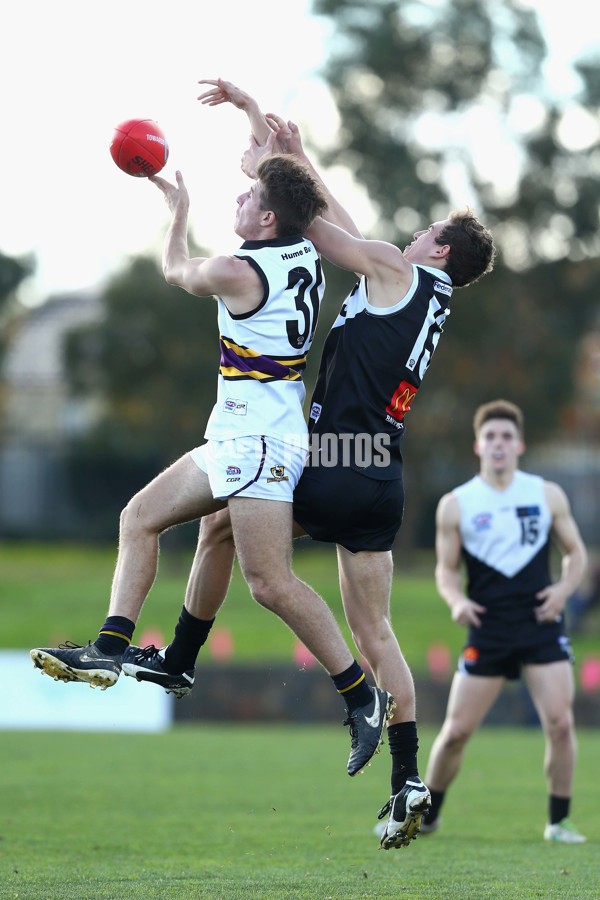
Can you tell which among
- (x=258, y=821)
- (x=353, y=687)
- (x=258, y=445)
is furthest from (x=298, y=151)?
(x=258, y=821)

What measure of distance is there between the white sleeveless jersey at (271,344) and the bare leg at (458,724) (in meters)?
3.38

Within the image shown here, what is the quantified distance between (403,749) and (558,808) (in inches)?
104

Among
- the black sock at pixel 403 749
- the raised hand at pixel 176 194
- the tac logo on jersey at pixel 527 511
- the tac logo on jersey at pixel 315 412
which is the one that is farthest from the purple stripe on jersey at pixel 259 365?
the tac logo on jersey at pixel 527 511

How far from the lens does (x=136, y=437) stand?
3712 cm

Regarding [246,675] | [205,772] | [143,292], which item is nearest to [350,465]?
[205,772]

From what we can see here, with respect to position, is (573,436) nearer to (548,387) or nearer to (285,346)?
(548,387)

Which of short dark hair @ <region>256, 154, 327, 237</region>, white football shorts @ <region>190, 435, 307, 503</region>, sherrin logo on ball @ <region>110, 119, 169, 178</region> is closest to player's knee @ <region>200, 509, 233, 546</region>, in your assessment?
white football shorts @ <region>190, 435, 307, 503</region>

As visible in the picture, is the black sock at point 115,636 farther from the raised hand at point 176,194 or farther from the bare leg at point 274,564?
the raised hand at point 176,194

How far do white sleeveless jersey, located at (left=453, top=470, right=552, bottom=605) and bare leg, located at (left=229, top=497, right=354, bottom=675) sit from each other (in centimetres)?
341

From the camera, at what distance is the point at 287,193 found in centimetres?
630

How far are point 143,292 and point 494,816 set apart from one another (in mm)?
25325

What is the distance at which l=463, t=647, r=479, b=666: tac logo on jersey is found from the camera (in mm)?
9273

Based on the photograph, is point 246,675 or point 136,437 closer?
point 246,675

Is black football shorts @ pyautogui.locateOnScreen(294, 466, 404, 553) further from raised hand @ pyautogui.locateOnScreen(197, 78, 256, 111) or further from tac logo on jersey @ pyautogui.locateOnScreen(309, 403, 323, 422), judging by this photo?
raised hand @ pyautogui.locateOnScreen(197, 78, 256, 111)
